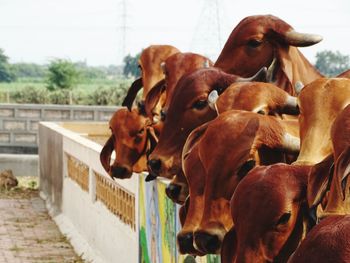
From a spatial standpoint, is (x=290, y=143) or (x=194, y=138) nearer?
(x=290, y=143)

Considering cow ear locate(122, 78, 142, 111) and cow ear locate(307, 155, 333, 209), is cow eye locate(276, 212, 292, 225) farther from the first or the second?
cow ear locate(122, 78, 142, 111)

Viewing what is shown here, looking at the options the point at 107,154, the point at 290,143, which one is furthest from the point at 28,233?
the point at 290,143

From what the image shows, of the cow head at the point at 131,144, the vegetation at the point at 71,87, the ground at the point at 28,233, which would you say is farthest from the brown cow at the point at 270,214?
the vegetation at the point at 71,87

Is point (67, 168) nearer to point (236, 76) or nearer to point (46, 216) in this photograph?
point (46, 216)

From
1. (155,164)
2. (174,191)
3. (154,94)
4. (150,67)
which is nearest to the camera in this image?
(174,191)

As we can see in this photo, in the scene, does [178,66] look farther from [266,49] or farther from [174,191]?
[174,191]

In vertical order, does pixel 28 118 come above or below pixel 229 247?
below

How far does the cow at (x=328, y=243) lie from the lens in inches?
150

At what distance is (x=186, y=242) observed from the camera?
576 cm

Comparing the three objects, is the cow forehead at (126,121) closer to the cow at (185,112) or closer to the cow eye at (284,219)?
the cow at (185,112)

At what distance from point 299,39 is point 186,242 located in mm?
1965

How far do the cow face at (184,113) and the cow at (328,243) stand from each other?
9.11 feet

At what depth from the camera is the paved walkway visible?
14562 millimetres

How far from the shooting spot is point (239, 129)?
5.56 metres
